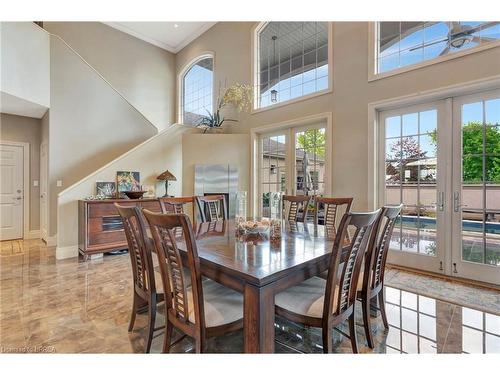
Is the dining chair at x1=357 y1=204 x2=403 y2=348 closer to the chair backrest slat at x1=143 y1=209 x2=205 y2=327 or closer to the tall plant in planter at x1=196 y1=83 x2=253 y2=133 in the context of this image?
the chair backrest slat at x1=143 y1=209 x2=205 y2=327

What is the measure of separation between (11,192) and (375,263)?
6.92 m

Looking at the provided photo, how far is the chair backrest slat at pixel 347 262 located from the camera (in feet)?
4.38

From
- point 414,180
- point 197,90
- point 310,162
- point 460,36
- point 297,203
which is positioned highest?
point 197,90

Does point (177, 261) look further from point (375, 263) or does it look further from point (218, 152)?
point (218, 152)

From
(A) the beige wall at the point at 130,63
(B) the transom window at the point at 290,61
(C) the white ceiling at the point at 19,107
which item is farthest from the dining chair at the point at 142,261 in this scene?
(A) the beige wall at the point at 130,63

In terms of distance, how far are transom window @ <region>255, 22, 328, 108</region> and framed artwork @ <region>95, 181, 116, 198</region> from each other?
3121mm

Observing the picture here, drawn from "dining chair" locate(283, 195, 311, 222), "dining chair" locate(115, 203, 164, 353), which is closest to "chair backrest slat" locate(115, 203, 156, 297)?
"dining chair" locate(115, 203, 164, 353)

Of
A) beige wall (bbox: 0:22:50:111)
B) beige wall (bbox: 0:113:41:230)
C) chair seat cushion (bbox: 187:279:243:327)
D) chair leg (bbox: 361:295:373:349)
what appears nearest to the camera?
chair seat cushion (bbox: 187:279:243:327)

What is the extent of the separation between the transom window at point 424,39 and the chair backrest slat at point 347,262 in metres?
2.89

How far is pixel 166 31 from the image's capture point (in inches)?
259

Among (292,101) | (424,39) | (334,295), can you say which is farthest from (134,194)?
(424,39)

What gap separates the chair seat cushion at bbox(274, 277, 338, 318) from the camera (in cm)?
154
